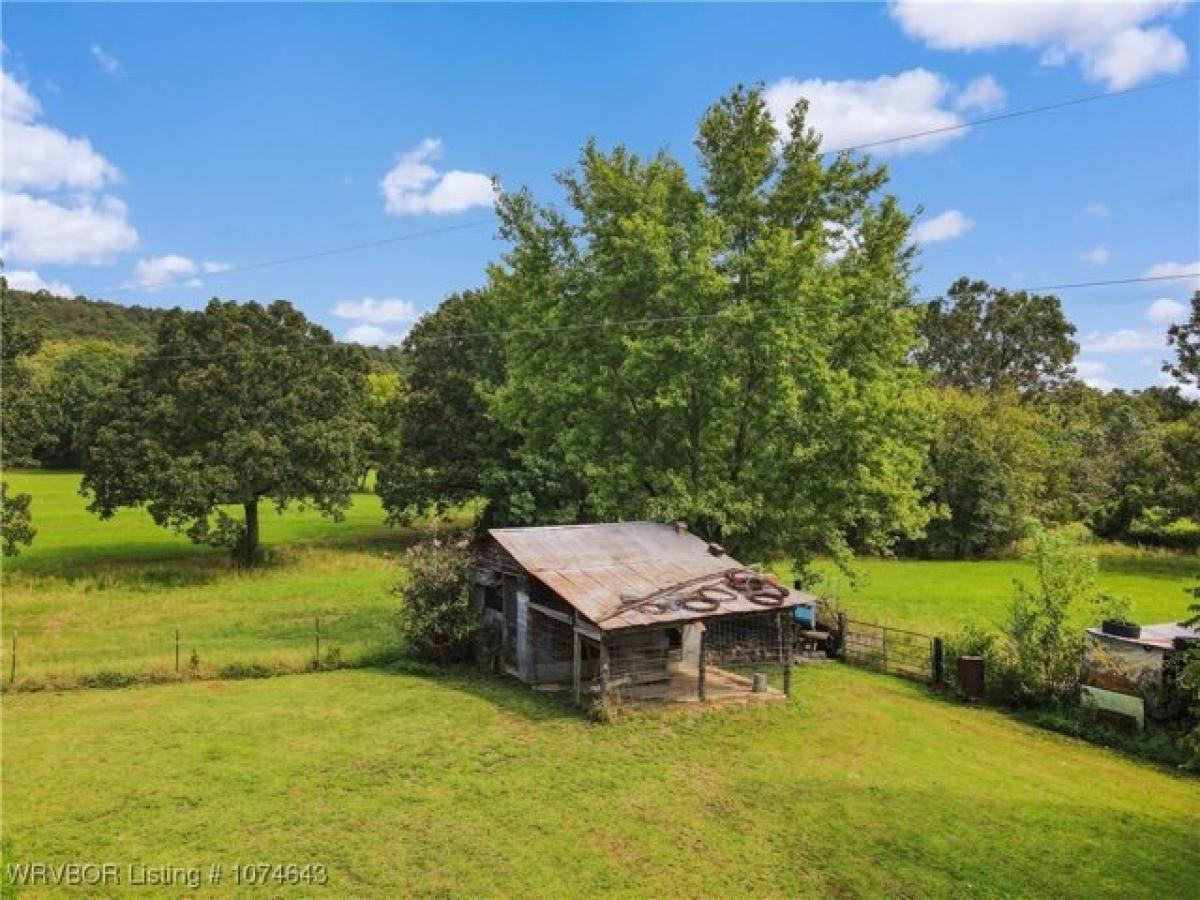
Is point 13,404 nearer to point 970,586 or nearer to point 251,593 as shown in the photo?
point 251,593

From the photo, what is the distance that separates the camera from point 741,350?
2473 cm

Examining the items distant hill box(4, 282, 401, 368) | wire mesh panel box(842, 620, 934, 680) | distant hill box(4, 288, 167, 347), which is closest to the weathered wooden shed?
wire mesh panel box(842, 620, 934, 680)

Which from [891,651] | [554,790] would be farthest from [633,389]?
[554,790]

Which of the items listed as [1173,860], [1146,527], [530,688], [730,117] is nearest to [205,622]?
[530,688]

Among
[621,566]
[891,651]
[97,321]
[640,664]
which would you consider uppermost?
[97,321]

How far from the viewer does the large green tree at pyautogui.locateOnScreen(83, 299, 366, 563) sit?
37.8m

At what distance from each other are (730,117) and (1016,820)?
22236 millimetres

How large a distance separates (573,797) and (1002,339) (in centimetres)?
7468

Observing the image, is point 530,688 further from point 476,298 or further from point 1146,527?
point 1146,527

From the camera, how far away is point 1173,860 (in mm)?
13453

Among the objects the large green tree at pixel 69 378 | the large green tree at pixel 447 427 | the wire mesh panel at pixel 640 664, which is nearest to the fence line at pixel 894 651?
the wire mesh panel at pixel 640 664

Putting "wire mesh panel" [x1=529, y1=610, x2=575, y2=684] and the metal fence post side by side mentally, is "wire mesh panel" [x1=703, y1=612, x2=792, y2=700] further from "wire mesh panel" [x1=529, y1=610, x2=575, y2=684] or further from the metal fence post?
"wire mesh panel" [x1=529, y1=610, x2=575, y2=684]

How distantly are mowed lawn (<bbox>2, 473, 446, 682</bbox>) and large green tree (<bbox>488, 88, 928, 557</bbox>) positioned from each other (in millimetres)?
8943

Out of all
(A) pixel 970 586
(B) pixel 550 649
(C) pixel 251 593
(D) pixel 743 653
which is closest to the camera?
(B) pixel 550 649
